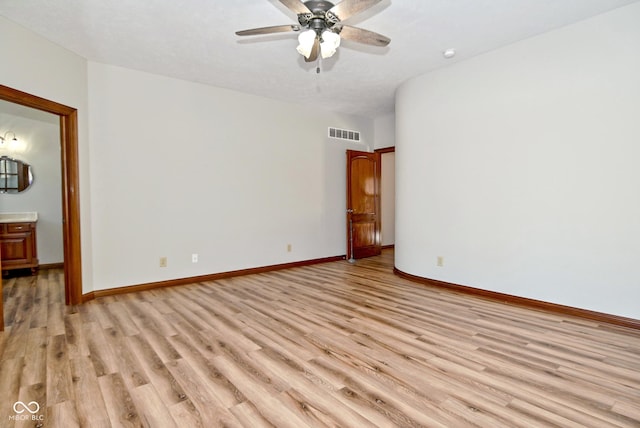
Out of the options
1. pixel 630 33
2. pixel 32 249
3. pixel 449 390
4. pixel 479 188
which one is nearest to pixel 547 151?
pixel 479 188

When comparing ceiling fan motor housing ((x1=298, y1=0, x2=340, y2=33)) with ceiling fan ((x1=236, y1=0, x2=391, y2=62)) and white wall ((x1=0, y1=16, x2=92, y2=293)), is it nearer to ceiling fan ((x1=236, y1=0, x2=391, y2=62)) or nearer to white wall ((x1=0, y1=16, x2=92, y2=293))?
ceiling fan ((x1=236, y1=0, x2=391, y2=62))

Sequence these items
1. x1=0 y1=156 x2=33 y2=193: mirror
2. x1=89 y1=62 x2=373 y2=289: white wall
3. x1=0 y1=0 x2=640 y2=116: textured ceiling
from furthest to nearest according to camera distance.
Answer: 1. x1=0 y1=156 x2=33 y2=193: mirror
2. x1=89 y1=62 x2=373 y2=289: white wall
3. x1=0 y1=0 x2=640 y2=116: textured ceiling

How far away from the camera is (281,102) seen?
17.4 feet

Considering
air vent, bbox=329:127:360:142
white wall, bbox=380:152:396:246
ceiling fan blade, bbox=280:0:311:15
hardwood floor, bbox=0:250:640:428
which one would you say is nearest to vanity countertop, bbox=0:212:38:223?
hardwood floor, bbox=0:250:640:428

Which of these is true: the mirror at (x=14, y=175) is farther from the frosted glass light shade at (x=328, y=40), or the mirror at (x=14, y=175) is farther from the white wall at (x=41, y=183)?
the frosted glass light shade at (x=328, y=40)

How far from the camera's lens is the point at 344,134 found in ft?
20.2

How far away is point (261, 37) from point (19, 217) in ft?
16.2

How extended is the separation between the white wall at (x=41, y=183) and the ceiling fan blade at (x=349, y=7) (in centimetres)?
531

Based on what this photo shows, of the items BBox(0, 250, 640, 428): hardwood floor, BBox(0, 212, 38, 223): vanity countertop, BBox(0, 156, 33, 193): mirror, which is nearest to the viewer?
BBox(0, 250, 640, 428): hardwood floor

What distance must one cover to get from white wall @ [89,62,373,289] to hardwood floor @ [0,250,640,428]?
889 millimetres

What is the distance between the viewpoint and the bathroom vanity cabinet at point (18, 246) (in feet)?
15.7

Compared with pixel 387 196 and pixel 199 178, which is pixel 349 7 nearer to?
pixel 199 178

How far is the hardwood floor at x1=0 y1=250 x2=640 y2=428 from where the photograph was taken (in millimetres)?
1696

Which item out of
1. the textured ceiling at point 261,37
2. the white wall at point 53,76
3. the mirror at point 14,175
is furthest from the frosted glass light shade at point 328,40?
the mirror at point 14,175
